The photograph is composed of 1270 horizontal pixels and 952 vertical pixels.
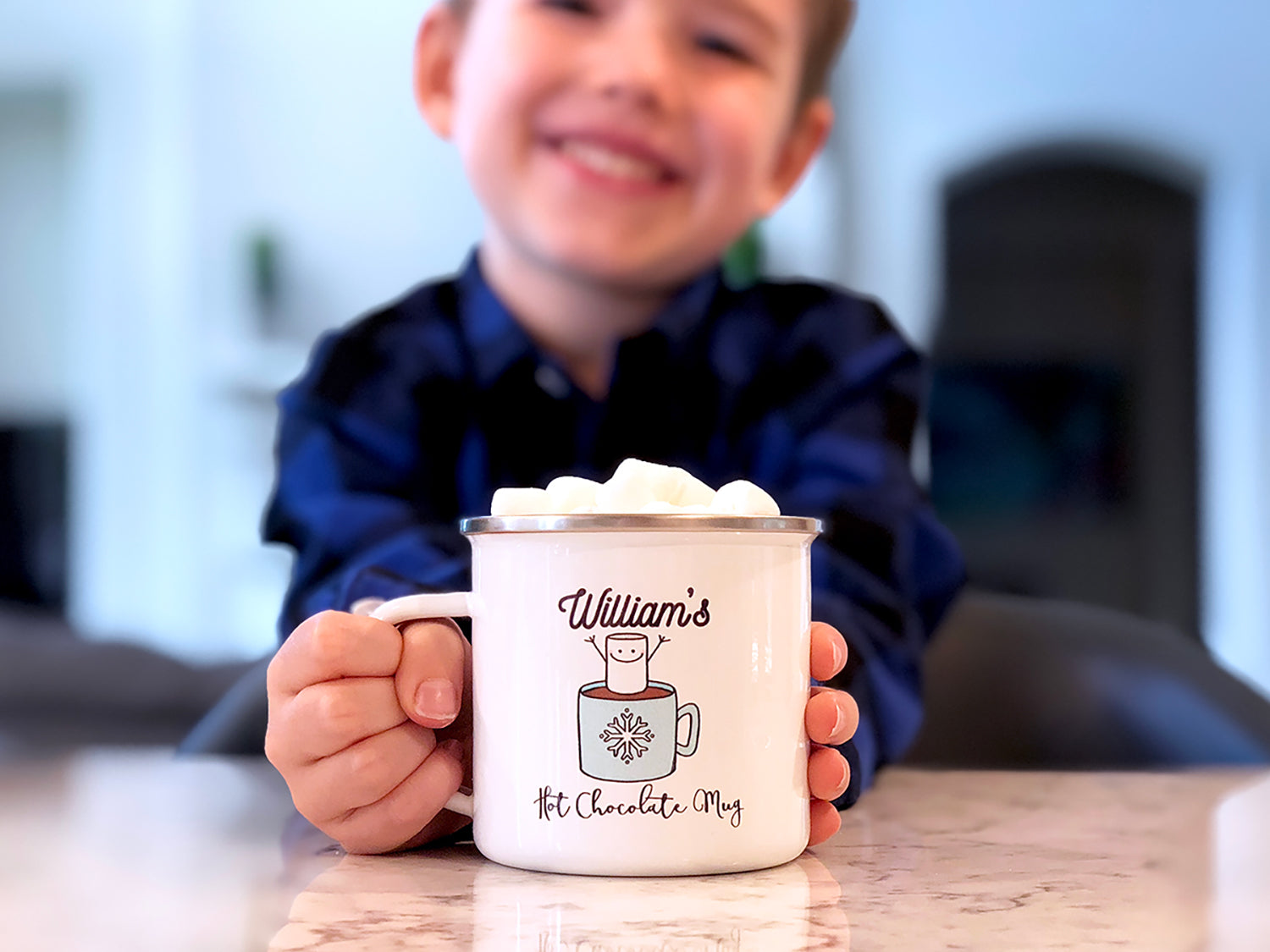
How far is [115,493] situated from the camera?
2.51 meters

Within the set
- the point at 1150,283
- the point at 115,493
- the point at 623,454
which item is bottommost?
the point at 115,493

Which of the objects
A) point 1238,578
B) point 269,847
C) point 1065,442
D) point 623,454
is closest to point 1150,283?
point 1065,442

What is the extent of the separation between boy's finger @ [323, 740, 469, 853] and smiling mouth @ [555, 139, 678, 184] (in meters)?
0.70

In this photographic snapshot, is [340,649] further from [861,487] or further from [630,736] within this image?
[861,487]

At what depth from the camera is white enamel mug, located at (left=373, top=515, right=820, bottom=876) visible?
414 mm

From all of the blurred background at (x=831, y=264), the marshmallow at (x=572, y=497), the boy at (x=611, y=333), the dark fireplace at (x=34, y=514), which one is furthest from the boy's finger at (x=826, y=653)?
the dark fireplace at (x=34, y=514)

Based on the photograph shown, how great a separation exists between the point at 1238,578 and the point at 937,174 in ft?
3.50

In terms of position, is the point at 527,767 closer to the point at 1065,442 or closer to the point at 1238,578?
the point at 1065,442

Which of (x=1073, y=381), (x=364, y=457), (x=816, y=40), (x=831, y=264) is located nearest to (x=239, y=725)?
(x=364, y=457)

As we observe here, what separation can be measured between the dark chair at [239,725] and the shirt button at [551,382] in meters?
0.37

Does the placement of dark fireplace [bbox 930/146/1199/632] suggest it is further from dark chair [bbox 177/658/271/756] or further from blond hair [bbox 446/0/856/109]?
dark chair [bbox 177/658/271/756]

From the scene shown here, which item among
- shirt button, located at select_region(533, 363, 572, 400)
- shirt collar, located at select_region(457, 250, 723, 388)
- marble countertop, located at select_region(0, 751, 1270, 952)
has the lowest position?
marble countertop, located at select_region(0, 751, 1270, 952)

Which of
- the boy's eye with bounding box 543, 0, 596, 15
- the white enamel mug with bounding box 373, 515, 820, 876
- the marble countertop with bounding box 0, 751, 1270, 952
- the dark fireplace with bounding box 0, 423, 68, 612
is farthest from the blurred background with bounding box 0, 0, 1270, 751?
the white enamel mug with bounding box 373, 515, 820, 876

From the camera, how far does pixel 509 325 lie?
1.13m
